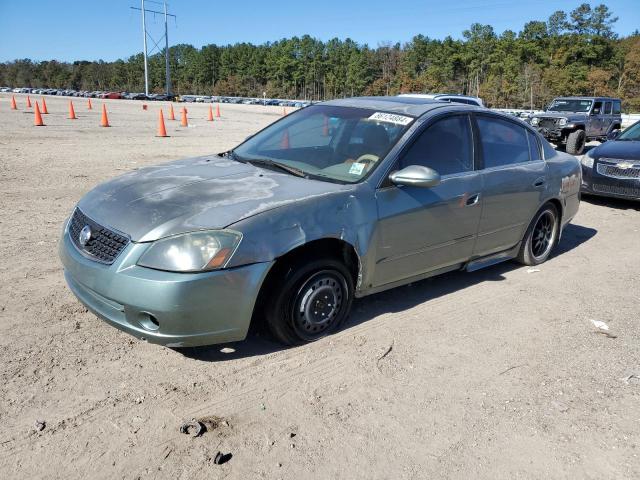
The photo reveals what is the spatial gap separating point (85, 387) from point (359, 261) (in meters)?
1.89

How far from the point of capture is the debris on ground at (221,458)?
252cm

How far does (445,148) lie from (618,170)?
572 centimetres

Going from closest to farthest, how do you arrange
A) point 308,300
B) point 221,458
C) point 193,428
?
1. point 221,458
2. point 193,428
3. point 308,300

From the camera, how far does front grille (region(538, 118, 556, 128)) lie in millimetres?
17812

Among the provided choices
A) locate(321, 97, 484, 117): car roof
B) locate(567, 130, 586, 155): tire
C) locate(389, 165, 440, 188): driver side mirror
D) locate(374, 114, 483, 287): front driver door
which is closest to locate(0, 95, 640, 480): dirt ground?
locate(374, 114, 483, 287): front driver door

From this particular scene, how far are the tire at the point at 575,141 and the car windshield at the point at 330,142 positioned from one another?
1480 centimetres

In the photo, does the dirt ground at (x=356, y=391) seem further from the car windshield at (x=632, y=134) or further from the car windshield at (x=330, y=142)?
the car windshield at (x=632, y=134)

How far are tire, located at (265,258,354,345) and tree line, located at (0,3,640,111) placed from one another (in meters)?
63.1

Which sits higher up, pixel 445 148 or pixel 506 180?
pixel 445 148

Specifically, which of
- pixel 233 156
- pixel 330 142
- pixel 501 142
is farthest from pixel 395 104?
pixel 233 156

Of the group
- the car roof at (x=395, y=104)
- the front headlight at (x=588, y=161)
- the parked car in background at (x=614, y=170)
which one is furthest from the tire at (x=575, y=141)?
the car roof at (x=395, y=104)

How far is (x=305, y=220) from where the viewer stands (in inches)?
132

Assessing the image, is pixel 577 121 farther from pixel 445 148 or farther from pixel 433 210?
pixel 433 210

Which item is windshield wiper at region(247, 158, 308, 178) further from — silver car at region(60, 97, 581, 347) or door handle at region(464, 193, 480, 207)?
door handle at region(464, 193, 480, 207)
